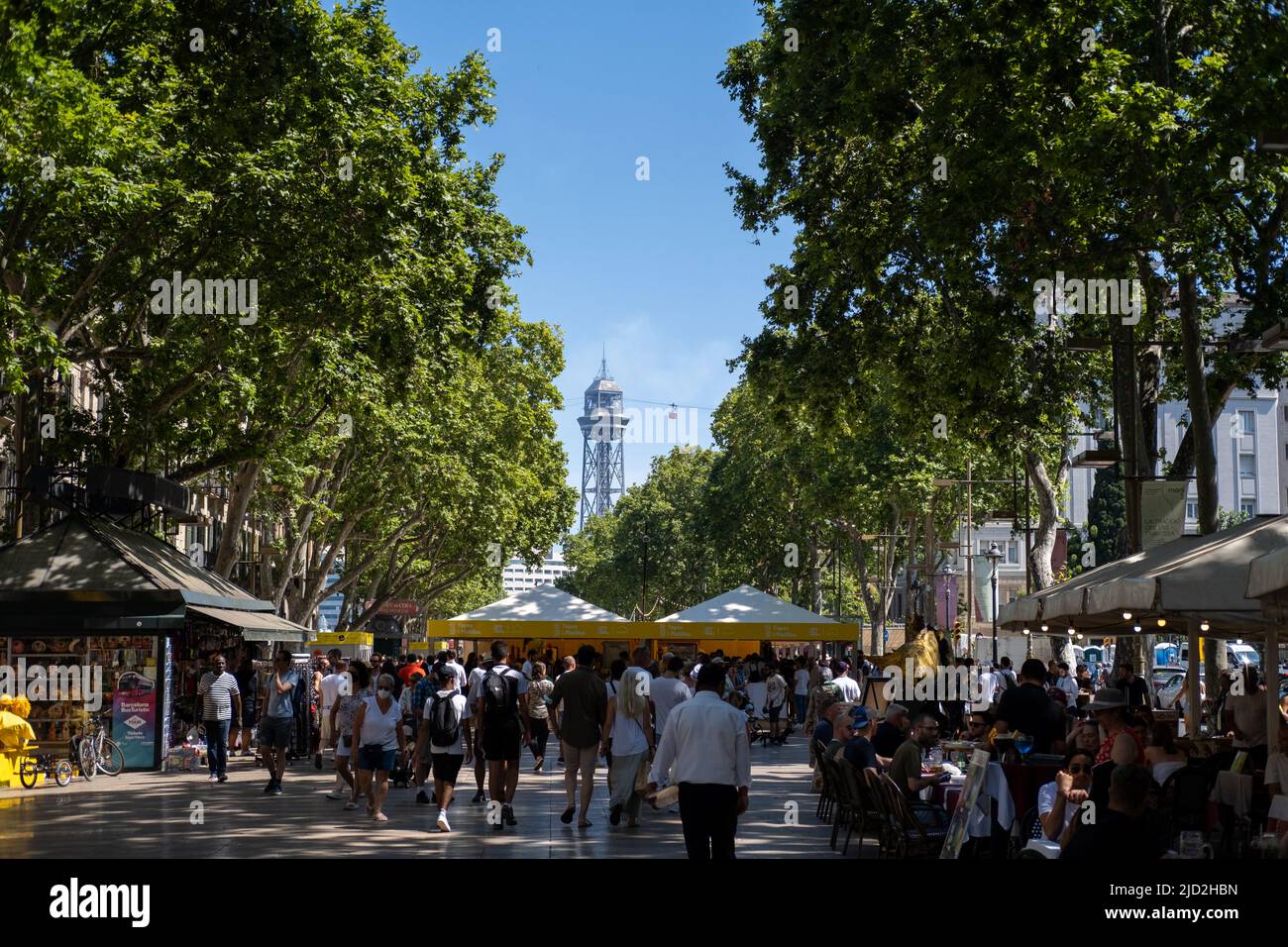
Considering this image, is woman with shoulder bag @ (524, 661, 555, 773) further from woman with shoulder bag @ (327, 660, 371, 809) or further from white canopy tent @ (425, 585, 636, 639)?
white canopy tent @ (425, 585, 636, 639)

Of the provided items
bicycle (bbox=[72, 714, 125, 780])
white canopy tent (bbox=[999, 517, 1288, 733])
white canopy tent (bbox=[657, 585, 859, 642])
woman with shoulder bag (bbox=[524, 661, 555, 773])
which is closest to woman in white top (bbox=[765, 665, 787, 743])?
white canopy tent (bbox=[657, 585, 859, 642])

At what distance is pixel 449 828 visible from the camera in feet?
51.8

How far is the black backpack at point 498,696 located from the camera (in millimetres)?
15930

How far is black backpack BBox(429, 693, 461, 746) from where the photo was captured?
52.4 ft

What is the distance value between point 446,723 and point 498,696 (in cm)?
62

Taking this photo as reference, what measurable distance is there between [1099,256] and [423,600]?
51739 millimetres

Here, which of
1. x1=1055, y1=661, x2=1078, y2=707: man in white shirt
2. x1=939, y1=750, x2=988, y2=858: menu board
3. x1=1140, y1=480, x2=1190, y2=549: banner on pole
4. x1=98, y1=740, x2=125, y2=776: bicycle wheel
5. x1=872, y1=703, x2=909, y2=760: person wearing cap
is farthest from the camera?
x1=1055, y1=661, x2=1078, y2=707: man in white shirt

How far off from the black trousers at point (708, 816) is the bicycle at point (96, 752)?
1607 cm

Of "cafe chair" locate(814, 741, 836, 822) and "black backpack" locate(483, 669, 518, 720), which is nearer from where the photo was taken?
"cafe chair" locate(814, 741, 836, 822)
